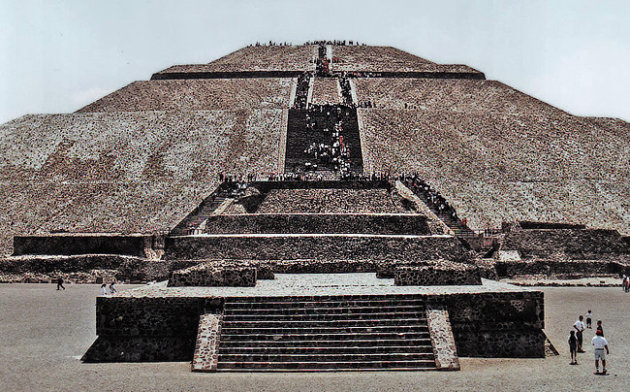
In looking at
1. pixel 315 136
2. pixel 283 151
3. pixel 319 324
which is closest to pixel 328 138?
pixel 315 136

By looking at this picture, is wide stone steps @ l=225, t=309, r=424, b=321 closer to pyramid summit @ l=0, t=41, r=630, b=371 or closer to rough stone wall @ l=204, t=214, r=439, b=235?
pyramid summit @ l=0, t=41, r=630, b=371

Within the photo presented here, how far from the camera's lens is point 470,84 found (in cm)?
5669

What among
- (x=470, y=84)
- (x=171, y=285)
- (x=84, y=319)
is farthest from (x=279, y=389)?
(x=470, y=84)

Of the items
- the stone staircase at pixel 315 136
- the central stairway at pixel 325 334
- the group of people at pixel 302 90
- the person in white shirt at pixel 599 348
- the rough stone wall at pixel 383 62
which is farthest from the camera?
the rough stone wall at pixel 383 62

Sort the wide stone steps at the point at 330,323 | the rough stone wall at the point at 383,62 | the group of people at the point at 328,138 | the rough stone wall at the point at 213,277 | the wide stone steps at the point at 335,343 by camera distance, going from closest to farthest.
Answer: the wide stone steps at the point at 335,343
the wide stone steps at the point at 330,323
the rough stone wall at the point at 213,277
the group of people at the point at 328,138
the rough stone wall at the point at 383,62

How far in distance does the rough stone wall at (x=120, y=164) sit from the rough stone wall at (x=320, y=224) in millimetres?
6158

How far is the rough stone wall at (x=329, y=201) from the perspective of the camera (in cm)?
2833

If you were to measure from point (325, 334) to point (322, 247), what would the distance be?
7.70m

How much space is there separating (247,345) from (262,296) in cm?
123

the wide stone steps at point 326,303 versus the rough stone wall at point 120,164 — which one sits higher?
the rough stone wall at point 120,164

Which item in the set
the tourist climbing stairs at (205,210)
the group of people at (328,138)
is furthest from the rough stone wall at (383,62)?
the tourist climbing stairs at (205,210)

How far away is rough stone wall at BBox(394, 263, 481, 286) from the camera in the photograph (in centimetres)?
1511

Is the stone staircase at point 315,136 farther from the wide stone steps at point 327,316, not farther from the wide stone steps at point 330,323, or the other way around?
the wide stone steps at point 330,323

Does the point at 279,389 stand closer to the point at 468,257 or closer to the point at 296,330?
the point at 296,330
